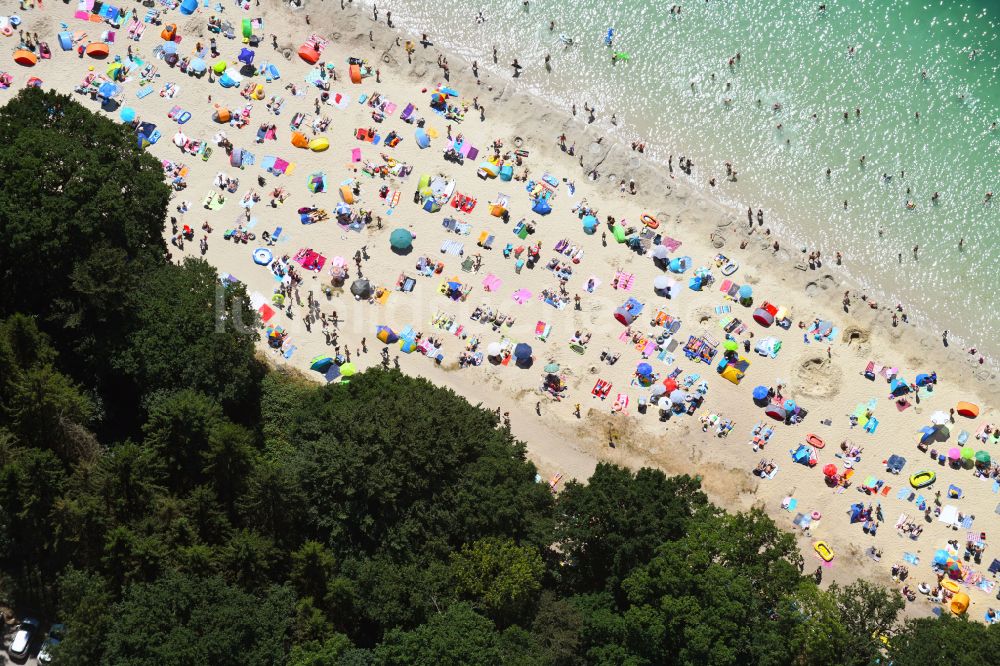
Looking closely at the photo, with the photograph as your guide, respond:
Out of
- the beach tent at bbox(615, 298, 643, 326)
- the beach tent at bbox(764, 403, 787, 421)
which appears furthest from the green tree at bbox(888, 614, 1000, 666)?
the beach tent at bbox(615, 298, 643, 326)

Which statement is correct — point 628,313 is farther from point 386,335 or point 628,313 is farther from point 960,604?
point 960,604

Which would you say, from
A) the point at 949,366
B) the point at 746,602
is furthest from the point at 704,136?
the point at 746,602

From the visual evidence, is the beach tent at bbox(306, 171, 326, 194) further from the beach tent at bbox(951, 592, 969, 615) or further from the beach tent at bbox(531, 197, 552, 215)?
the beach tent at bbox(951, 592, 969, 615)

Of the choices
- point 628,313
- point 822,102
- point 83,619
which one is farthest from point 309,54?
point 83,619

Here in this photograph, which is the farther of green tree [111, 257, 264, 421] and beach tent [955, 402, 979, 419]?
beach tent [955, 402, 979, 419]

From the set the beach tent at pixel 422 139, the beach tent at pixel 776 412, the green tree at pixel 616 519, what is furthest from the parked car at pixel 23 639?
the beach tent at pixel 776 412
